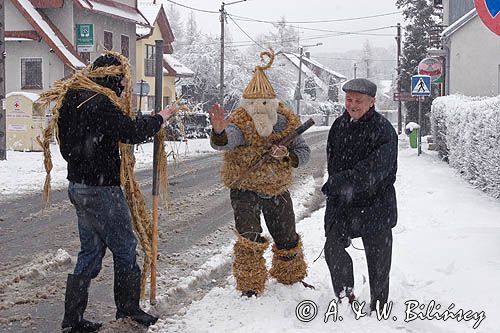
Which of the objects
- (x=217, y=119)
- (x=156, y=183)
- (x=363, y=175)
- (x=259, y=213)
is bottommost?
(x=259, y=213)

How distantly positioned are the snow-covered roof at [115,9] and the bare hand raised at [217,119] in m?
24.0

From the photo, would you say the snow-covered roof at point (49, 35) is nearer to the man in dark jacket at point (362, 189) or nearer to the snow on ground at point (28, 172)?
the snow on ground at point (28, 172)

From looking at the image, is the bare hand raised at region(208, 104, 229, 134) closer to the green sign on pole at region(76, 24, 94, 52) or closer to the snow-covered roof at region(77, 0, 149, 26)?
the green sign on pole at region(76, 24, 94, 52)

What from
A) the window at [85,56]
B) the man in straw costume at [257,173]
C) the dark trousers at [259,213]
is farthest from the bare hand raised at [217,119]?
the window at [85,56]

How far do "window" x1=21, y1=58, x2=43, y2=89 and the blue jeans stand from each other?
25.1 metres

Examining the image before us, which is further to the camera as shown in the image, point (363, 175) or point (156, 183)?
point (156, 183)

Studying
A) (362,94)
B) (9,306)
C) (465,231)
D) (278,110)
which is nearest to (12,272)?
(9,306)

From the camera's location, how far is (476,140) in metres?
11.4

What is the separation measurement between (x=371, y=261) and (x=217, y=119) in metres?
1.55

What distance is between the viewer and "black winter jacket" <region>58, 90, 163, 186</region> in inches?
163

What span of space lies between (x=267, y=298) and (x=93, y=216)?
1622 mm

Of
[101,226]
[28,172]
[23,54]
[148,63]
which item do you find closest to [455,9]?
[28,172]

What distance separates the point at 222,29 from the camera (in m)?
34.1

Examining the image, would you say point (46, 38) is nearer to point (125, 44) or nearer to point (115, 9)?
point (115, 9)
